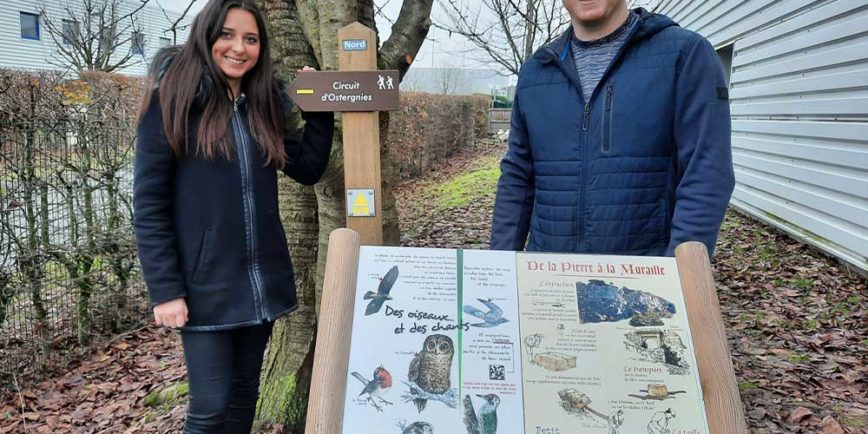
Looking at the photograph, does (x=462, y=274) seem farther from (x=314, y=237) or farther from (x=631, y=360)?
(x=314, y=237)

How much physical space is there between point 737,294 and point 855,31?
260 cm

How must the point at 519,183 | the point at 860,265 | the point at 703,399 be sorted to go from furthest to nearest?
1. the point at 860,265
2. the point at 519,183
3. the point at 703,399

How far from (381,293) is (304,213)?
162 centimetres

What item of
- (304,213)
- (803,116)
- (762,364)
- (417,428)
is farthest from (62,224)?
(803,116)

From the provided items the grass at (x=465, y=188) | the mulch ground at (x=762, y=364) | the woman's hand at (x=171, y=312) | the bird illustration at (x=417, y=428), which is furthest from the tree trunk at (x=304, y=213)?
the grass at (x=465, y=188)

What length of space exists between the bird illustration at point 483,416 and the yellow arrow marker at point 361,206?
Result: 0.97 metres

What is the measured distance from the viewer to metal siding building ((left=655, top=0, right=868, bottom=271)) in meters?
5.27

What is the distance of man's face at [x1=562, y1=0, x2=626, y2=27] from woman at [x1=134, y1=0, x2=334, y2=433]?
1212 millimetres

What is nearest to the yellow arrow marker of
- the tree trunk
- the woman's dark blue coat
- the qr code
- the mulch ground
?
the woman's dark blue coat

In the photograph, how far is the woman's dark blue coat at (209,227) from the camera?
6.88 feet

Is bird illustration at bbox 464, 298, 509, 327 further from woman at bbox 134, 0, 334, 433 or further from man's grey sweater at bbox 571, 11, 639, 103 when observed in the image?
woman at bbox 134, 0, 334, 433

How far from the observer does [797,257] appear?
605 cm

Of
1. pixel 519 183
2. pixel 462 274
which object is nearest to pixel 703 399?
pixel 462 274

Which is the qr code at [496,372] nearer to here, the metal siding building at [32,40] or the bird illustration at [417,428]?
the bird illustration at [417,428]
